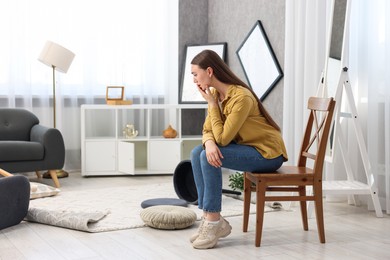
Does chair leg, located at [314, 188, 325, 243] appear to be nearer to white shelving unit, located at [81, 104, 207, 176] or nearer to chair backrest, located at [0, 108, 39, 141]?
white shelving unit, located at [81, 104, 207, 176]

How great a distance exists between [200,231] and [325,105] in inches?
35.9

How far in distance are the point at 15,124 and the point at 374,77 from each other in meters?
3.00

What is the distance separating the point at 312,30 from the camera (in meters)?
4.33

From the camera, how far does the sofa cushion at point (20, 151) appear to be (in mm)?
4711

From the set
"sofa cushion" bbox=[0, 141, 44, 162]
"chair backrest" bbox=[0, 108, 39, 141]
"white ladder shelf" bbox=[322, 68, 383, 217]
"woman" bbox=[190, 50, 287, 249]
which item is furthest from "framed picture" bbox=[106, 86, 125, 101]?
"woman" bbox=[190, 50, 287, 249]

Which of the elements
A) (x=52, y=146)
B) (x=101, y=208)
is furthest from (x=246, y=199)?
(x=52, y=146)

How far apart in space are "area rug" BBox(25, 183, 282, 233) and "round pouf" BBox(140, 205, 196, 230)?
9 centimetres

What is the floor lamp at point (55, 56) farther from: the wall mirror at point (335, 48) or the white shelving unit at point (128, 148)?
the wall mirror at point (335, 48)

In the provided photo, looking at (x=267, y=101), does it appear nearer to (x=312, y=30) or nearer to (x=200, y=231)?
(x=312, y=30)

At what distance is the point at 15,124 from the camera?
5.22 m

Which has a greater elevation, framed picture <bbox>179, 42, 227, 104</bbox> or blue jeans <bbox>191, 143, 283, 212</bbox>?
framed picture <bbox>179, 42, 227, 104</bbox>

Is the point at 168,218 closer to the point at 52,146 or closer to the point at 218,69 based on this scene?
the point at 218,69

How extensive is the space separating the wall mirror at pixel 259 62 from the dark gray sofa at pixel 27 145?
174cm

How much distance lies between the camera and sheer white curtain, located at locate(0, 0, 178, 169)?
5574 millimetres
